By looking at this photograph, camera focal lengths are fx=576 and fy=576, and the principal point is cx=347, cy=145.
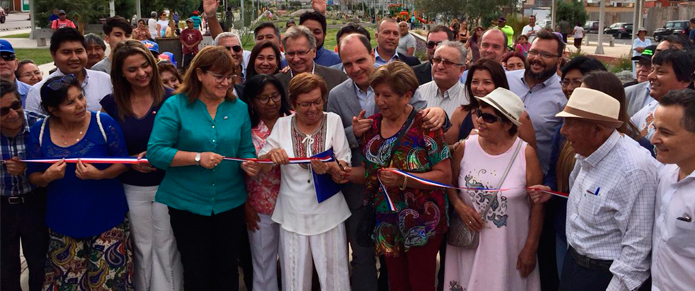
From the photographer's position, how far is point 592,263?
340cm

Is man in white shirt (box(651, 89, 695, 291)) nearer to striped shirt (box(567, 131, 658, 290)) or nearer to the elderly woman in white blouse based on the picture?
striped shirt (box(567, 131, 658, 290))

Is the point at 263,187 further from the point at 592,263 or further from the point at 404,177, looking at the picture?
the point at 592,263

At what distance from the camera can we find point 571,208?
142 inches

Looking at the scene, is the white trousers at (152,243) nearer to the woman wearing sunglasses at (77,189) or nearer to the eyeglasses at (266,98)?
the woman wearing sunglasses at (77,189)

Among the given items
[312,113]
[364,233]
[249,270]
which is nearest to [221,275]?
[249,270]

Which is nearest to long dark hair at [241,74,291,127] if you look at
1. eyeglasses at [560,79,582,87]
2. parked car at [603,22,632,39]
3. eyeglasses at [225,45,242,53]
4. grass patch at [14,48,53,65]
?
eyeglasses at [225,45,242,53]

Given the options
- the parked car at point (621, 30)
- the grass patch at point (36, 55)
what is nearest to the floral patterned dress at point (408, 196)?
the grass patch at point (36, 55)

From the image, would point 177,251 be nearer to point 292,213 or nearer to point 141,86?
point 292,213

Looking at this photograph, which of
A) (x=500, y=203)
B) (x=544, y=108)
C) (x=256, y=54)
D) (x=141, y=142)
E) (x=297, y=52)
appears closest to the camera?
(x=500, y=203)

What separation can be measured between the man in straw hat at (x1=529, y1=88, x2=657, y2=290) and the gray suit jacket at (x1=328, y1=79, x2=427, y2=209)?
156 cm

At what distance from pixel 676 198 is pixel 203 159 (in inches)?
116

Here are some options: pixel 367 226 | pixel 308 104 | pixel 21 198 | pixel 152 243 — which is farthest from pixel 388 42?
pixel 21 198

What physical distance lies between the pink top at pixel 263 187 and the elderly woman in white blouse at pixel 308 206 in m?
0.11

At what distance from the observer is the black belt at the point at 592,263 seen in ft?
11.0
